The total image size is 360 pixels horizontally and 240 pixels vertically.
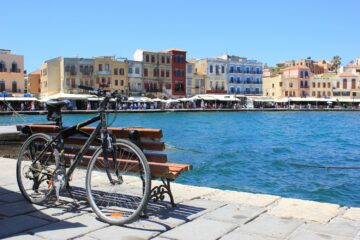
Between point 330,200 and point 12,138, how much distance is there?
698 cm

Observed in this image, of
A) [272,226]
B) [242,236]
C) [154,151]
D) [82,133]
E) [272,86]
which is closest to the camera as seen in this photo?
[242,236]

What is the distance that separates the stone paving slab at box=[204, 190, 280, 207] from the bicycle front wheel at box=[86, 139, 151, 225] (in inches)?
36.8

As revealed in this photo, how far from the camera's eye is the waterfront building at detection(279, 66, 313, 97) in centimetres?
9988

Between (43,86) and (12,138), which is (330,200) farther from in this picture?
(43,86)

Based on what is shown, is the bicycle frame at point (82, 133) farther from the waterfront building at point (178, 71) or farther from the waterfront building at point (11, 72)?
the waterfront building at point (178, 71)

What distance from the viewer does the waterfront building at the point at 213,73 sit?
89.3m

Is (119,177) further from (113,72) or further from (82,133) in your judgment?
(113,72)

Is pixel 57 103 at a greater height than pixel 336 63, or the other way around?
pixel 336 63

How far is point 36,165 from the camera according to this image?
5.02 m

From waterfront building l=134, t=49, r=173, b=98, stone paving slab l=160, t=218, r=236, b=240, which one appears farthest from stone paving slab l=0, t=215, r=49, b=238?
waterfront building l=134, t=49, r=173, b=98

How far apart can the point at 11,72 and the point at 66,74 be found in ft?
27.5

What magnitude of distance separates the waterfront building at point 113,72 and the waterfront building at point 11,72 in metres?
12.1

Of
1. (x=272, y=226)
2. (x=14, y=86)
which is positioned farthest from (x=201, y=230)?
(x=14, y=86)

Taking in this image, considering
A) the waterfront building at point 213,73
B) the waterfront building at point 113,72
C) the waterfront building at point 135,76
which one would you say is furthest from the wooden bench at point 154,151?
the waterfront building at point 213,73
